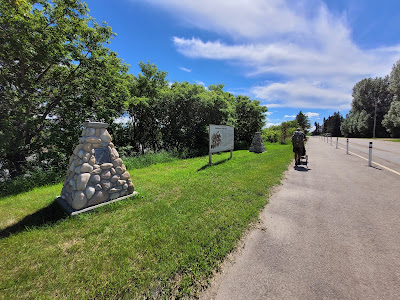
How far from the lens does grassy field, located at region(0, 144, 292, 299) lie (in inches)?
71.8

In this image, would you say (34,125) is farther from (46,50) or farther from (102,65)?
(102,65)

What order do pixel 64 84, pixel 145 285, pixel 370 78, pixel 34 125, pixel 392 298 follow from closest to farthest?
1. pixel 392 298
2. pixel 145 285
3. pixel 34 125
4. pixel 64 84
5. pixel 370 78

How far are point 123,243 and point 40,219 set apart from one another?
224 centimetres

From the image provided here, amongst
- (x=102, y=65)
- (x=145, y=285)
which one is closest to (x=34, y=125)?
(x=102, y=65)

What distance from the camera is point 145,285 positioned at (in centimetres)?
180

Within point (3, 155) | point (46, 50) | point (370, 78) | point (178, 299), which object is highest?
point (370, 78)

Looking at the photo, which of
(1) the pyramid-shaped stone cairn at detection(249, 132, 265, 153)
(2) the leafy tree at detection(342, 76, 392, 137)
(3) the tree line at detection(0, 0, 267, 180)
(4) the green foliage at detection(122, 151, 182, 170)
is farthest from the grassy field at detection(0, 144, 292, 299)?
(2) the leafy tree at detection(342, 76, 392, 137)

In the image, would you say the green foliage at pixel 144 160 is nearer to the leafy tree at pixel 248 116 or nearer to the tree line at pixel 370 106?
the leafy tree at pixel 248 116

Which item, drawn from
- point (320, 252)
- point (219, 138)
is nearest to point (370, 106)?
point (219, 138)

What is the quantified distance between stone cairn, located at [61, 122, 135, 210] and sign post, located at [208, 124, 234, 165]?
490 centimetres

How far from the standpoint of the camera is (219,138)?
890 centimetres

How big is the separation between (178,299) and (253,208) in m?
2.33

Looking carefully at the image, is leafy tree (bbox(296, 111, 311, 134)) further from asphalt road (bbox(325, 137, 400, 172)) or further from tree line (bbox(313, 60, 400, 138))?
asphalt road (bbox(325, 137, 400, 172))

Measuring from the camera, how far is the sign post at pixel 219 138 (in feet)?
27.1
